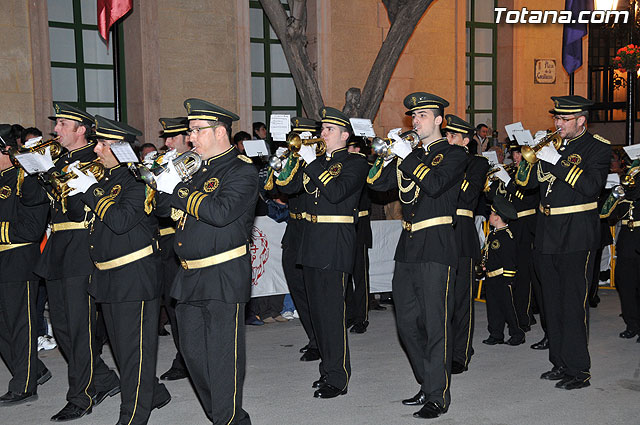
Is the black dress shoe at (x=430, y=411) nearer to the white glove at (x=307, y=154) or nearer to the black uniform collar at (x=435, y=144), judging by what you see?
the black uniform collar at (x=435, y=144)

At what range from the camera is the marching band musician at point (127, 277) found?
5.28 meters

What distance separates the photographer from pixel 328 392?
627 cm

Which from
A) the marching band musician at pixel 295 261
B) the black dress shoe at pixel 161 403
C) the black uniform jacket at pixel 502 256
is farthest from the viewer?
the black uniform jacket at pixel 502 256

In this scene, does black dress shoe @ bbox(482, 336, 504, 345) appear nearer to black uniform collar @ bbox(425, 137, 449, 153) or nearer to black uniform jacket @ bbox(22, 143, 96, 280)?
black uniform collar @ bbox(425, 137, 449, 153)

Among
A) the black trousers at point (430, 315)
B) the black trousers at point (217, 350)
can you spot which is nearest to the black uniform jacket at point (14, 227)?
the black trousers at point (217, 350)

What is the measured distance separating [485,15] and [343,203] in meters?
11.0

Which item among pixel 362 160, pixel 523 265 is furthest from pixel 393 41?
pixel 362 160

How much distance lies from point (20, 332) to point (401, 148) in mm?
3369

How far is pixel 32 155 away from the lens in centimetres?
562

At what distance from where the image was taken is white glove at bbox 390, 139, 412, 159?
223 inches

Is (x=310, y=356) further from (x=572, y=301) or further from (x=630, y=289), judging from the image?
(x=630, y=289)

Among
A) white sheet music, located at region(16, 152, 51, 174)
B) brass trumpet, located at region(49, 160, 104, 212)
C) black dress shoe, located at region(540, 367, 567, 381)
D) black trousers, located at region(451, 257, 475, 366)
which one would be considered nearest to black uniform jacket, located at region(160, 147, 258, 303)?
brass trumpet, located at region(49, 160, 104, 212)

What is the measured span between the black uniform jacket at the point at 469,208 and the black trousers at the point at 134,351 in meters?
2.97

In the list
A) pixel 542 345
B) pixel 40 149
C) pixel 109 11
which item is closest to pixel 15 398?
pixel 40 149
